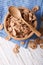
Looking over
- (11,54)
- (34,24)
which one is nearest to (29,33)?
(34,24)

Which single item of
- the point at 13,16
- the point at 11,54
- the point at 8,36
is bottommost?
the point at 11,54

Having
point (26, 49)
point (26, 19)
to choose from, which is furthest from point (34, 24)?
point (26, 49)

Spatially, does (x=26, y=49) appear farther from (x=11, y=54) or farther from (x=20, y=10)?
(x=20, y=10)

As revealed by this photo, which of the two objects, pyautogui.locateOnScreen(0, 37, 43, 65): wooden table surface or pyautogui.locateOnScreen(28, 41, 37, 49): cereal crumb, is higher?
pyautogui.locateOnScreen(28, 41, 37, 49): cereal crumb

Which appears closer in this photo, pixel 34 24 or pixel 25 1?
pixel 34 24

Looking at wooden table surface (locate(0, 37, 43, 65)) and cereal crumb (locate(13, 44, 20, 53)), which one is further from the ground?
cereal crumb (locate(13, 44, 20, 53))

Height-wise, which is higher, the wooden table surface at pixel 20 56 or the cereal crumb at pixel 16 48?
the cereal crumb at pixel 16 48

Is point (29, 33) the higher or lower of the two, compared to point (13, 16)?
lower
